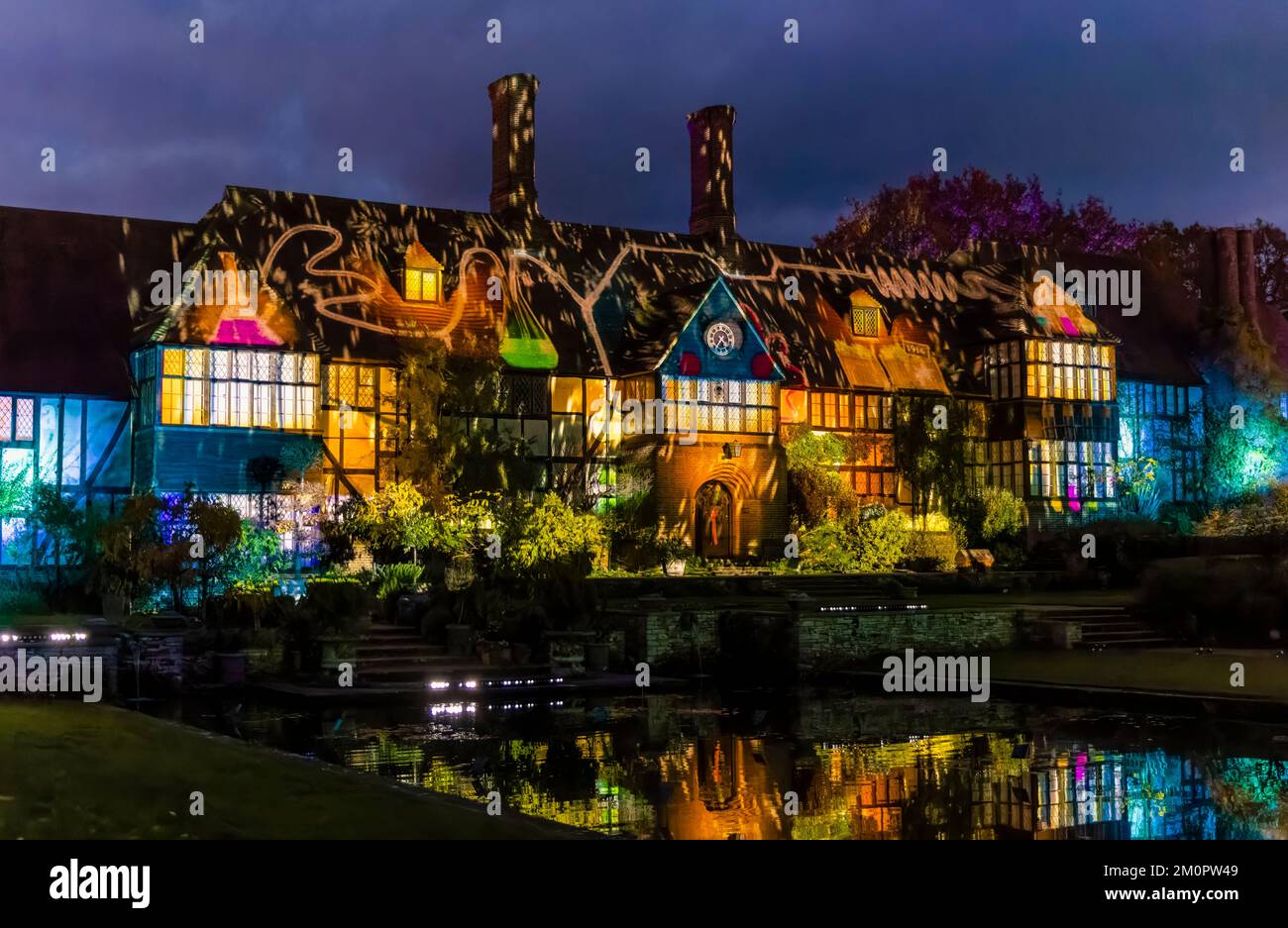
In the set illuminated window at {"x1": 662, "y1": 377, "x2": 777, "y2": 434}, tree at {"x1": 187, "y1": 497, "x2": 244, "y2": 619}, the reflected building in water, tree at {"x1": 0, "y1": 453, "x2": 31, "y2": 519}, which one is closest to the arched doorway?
illuminated window at {"x1": 662, "y1": 377, "x2": 777, "y2": 434}

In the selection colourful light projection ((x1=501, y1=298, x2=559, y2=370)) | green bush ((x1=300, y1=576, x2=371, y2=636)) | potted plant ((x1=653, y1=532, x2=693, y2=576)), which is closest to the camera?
green bush ((x1=300, y1=576, x2=371, y2=636))

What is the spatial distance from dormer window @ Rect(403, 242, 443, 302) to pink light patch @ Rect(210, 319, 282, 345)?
15.2 feet

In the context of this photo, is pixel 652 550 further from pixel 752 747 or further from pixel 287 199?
pixel 752 747

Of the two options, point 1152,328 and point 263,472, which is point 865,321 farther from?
point 263,472

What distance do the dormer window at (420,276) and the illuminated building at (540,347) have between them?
6 centimetres

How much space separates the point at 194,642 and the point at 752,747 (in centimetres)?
1083

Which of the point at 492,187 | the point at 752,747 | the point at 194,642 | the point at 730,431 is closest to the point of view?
the point at 752,747

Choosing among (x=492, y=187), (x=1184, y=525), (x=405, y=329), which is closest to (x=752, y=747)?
(x=405, y=329)

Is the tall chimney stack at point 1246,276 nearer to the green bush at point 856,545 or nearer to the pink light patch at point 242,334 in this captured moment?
the green bush at point 856,545

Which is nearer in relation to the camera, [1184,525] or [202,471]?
[202,471]

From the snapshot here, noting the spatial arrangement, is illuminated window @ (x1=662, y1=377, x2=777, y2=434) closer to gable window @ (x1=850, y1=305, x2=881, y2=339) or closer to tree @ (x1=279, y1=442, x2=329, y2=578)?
gable window @ (x1=850, y1=305, x2=881, y2=339)

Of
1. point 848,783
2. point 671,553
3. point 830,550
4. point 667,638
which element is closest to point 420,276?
point 671,553

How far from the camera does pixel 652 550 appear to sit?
36.3 metres

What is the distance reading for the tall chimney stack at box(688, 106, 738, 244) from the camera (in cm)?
4459
